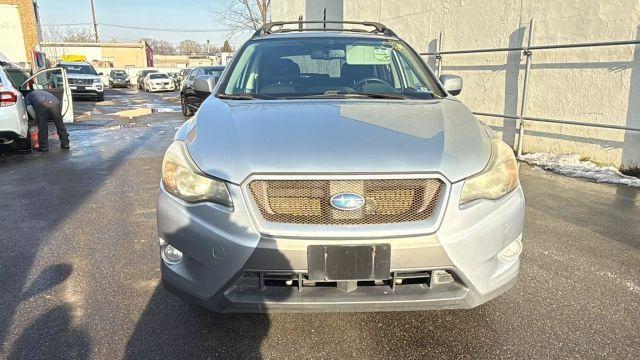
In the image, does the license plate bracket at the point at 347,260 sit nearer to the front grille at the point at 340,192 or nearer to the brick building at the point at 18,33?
the front grille at the point at 340,192

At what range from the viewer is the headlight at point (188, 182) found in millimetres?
2219

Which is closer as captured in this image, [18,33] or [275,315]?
[275,315]

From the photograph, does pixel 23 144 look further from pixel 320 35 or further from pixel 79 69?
pixel 79 69

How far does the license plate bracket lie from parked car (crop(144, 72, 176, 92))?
3538cm

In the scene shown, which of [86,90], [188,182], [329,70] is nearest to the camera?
[188,182]

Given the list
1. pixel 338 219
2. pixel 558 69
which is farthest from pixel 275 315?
pixel 558 69

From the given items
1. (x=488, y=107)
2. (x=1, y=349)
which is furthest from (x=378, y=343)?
(x=488, y=107)

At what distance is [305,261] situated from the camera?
2111mm

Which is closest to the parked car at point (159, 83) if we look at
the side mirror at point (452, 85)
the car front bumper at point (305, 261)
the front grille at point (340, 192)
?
the side mirror at point (452, 85)

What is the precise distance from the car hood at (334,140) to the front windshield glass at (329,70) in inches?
19.0

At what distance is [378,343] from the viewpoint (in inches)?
101

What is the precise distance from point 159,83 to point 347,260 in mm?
35450

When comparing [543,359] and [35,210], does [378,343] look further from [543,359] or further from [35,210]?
[35,210]

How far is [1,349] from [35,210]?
296cm
